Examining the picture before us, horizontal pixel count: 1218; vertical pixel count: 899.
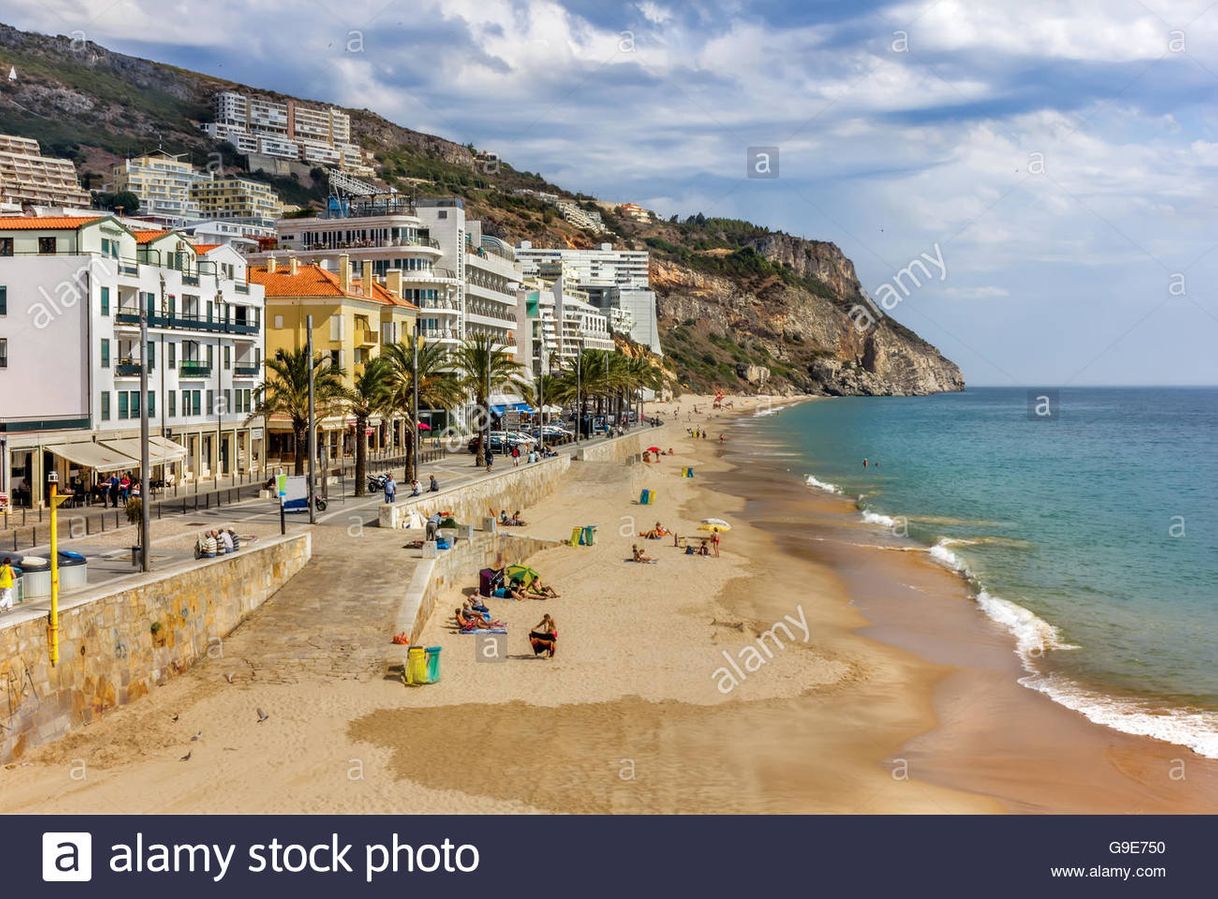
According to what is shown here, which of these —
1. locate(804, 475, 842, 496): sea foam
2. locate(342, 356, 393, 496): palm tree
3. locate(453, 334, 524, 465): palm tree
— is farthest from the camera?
locate(804, 475, 842, 496): sea foam

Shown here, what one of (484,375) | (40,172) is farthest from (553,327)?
(40,172)

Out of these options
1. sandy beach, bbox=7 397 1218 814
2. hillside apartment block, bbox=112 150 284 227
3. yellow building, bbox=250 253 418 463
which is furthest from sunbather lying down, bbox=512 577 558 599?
hillside apartment block, bbox=112 150 284 227

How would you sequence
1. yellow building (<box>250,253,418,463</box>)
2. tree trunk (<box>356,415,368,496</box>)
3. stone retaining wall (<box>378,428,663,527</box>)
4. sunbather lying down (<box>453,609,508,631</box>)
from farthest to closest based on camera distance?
1. yellow building (<box>250,253,418,463</box>)
2. tree trunk (<box>356,415,368,496</box>)
3. stone retaining wall (<box>378,428,663,527</box>)
4. sunbather lying down (<box>453,609,508,631</box>)

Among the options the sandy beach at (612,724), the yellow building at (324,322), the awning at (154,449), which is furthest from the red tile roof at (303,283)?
the sandy beach at (612,724)

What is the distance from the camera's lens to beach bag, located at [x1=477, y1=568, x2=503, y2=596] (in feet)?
96.1

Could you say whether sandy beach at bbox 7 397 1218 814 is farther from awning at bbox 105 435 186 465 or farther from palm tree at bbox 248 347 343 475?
palm tree at bbox 248 347 343 475

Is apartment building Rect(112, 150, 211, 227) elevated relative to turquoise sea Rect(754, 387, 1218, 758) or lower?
elevated

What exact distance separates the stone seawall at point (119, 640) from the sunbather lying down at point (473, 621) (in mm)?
4417

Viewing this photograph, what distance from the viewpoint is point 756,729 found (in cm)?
1952

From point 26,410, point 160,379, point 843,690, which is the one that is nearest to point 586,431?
point 160,379

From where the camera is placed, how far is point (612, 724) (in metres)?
19.3

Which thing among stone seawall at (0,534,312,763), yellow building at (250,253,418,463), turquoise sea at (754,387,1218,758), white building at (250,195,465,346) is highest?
white building at (250,195,465,346)

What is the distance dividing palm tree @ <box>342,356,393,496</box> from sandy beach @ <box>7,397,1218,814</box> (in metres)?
8.57

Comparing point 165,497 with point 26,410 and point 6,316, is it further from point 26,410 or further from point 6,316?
point 6,316
